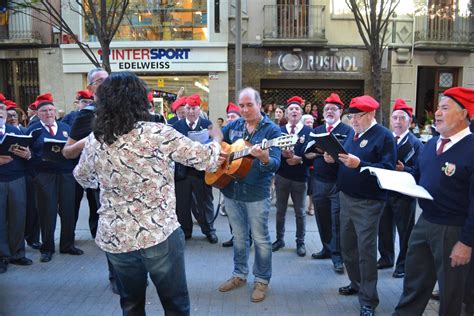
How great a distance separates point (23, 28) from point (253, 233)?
14.8m

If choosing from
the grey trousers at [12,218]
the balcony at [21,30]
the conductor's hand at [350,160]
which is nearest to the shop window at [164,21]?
the balcony at [21,30]

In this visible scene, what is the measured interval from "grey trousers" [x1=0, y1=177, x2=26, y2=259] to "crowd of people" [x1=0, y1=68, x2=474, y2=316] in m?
0.01

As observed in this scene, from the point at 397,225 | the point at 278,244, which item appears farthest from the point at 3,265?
the point at 397,225

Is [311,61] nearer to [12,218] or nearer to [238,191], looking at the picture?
[238,191]

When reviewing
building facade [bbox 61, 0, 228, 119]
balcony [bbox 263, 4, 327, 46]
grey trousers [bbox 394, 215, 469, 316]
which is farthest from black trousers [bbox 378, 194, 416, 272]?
balcony [bbox 263, 4, 327, 46]

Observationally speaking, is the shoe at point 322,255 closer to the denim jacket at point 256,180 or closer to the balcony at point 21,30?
the denim jacket at point 256,180

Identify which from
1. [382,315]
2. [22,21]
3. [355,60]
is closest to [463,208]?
→ [382,315]

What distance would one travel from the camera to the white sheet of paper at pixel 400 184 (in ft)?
9.82

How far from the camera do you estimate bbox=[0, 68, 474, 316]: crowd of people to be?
2.64m

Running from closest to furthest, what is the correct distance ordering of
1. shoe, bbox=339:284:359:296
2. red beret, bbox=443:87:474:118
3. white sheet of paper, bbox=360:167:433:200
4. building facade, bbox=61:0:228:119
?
white sheet of paper, bbox=360:167:433:200 → red beret, bbox=443:87:474:118 → shoe, bbox=339:284:359:296 → building facade, bbox=61:0:228:119

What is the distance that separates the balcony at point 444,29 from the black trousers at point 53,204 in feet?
45.8

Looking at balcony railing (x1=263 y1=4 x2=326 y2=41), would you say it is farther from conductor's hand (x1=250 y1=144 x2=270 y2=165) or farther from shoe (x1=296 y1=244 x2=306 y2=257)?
conductor's hand (x1=250 y1=144 x2=270 y2=165)

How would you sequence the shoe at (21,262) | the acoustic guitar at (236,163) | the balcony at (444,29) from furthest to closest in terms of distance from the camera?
1. the balcony at (444,29)
2. the shoe at (21,262)
3. the acoustic guitar at (236,163)

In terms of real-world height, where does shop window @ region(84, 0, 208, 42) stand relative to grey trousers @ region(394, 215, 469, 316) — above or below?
above
